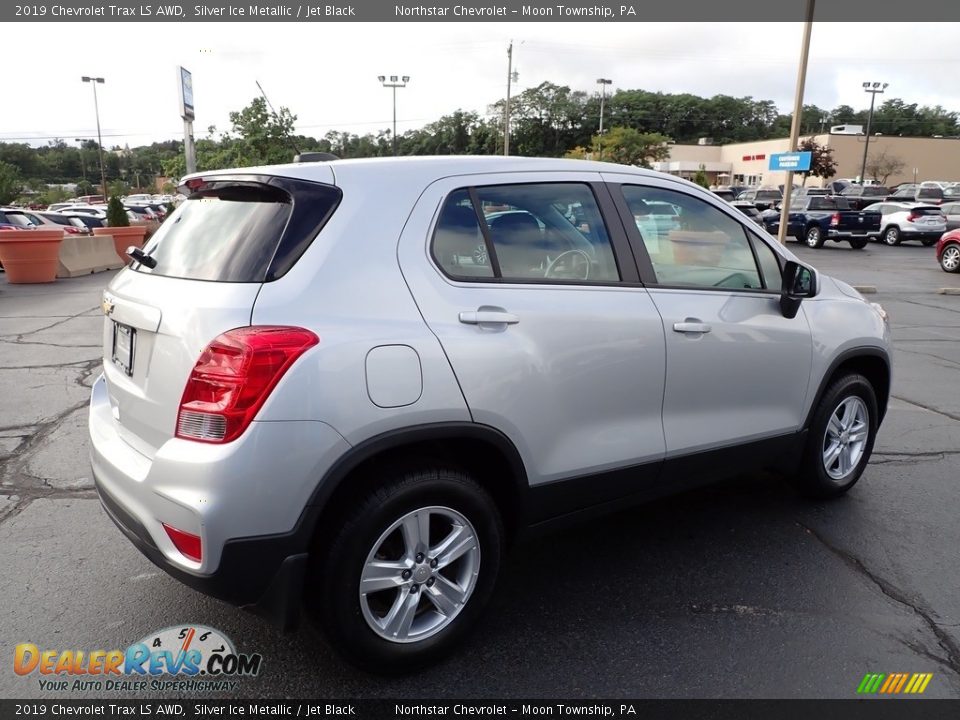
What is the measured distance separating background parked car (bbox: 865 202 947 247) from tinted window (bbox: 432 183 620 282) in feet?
89.4

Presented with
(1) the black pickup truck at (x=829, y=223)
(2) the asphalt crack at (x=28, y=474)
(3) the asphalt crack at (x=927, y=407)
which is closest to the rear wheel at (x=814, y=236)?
(1) the black pickup truck at (x=829, y=223)

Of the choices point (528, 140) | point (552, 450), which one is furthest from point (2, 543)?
point (528, 140)

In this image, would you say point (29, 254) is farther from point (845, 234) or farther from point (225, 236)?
point (845, 234)

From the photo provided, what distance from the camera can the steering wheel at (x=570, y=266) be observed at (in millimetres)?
2977

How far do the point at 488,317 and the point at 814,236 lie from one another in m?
26.4

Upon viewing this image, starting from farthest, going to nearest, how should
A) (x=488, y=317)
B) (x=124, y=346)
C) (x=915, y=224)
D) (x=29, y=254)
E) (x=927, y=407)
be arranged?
(x=915, y=224), (x=29, y=254), (x=927, y=407), (x=124, y=346), (x=488, y=317)

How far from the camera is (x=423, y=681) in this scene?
2654 millimetres

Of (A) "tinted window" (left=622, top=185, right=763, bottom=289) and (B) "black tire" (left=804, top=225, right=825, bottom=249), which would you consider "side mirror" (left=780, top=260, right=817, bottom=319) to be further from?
(B) "black tire" (left=804, top=225, right=825, bottom=249)

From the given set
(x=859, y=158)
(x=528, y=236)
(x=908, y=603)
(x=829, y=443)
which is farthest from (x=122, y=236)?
(x=859, y=158)

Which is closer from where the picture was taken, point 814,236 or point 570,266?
point 570,266

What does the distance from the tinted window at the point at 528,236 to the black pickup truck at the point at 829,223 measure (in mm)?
23027

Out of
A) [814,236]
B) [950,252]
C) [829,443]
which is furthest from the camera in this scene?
[814,236]

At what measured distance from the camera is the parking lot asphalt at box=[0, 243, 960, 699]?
265 centimetres

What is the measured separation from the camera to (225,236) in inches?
101
